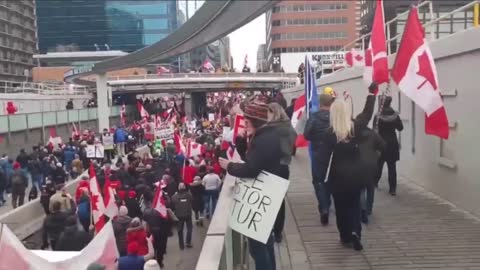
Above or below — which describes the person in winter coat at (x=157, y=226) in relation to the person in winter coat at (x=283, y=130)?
below

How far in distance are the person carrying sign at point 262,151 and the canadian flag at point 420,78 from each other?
319cm

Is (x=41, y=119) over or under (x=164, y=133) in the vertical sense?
over

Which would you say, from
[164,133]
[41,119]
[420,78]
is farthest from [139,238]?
[41,119]

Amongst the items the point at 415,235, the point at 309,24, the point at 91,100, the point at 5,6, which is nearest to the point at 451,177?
the point at 415,235

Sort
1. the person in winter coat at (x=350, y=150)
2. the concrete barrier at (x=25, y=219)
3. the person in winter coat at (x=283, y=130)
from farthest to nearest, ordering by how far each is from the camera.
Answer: the concrete barrier at (x=25, y=219) < the person in winter coat at (x=350, y=150) < the person in winter coat at (x=283, y=130)

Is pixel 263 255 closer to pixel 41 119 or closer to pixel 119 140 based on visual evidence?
pixel 119 140

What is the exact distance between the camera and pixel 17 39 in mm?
110312

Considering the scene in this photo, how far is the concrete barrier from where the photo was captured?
15.4 metres

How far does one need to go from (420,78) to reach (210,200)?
7.91 meters

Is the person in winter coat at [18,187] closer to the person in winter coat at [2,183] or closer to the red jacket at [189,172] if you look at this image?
the person in winter coat at [2,183]

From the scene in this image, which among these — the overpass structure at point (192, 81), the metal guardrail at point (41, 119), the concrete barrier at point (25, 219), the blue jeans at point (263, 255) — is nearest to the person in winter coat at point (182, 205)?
the concrete barrier at point (25, 219)

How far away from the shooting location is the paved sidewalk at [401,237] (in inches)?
268

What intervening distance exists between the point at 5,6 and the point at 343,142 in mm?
107618

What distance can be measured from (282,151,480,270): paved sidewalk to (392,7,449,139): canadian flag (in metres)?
1.19
